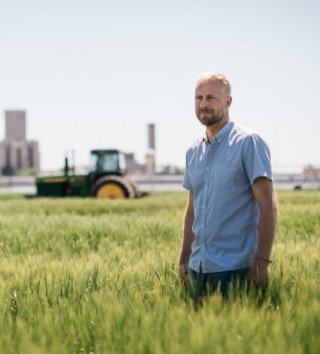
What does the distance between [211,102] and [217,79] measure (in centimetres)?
14

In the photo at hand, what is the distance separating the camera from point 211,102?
3521mm

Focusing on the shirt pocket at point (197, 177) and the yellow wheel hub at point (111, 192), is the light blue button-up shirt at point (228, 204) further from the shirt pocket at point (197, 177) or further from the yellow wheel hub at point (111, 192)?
the yellow wheel hub at point (111, 192)

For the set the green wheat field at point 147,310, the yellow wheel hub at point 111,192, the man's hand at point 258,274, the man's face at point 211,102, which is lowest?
the yellow wheel hub at point 111,192

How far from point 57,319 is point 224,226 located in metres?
1.19

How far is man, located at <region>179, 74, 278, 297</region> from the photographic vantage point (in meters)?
3.42

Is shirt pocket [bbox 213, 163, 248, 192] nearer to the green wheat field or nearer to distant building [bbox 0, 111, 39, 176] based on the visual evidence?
the green wheat field

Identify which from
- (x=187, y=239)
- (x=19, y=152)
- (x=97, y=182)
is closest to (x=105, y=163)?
(x=97, y=182)

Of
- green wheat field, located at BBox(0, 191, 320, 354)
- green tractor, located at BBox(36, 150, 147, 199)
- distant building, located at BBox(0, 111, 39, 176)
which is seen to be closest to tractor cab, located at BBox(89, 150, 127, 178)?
green tractor, located at BBox(36, 150, 147, 199)

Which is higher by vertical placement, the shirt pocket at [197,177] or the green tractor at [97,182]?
the shirt pocket at [197,177]

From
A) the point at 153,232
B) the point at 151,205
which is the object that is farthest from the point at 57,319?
the point at 151,205

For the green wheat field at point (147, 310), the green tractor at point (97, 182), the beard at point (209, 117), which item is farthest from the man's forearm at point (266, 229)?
the green tractor at point (97, 182)

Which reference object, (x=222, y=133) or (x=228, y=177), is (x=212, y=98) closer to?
(x=222, y=133)

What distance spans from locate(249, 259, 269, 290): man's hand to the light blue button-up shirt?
0.15 m

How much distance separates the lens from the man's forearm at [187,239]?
4.12m
